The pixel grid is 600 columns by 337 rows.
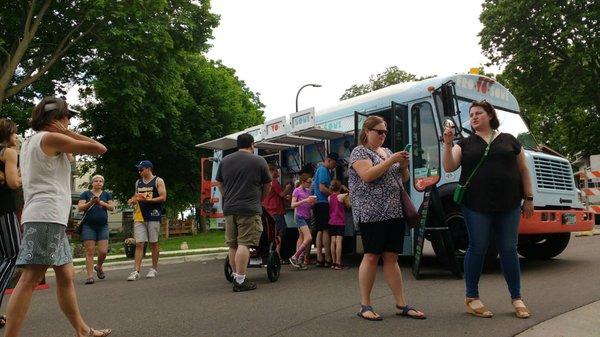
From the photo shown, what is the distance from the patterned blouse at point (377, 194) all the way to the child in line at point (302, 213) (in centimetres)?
400

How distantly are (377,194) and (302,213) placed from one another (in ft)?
14.6

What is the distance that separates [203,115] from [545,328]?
26.6 meters

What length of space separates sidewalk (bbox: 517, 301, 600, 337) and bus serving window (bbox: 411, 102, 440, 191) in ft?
11.1

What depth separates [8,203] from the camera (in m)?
4.91

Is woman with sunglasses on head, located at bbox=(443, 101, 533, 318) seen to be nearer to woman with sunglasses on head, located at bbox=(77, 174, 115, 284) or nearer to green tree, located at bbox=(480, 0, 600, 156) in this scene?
woman with sunglasses on head, located at bbox=(77, 174, 115, 284)

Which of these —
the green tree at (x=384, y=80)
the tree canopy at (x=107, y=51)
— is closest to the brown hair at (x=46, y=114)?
the tree canopy at (x=107, y=51)

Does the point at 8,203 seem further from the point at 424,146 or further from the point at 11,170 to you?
the point at 424,146

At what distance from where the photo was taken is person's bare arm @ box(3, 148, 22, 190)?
472cm

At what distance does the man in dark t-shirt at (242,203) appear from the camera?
6.55 meters

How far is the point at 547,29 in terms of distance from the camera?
23250 mm

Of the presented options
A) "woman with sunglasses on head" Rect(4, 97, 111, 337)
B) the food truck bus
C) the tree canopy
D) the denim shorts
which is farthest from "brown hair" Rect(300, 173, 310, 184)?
the tree canopy

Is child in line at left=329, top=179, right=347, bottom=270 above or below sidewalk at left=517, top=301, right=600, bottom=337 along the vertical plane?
above

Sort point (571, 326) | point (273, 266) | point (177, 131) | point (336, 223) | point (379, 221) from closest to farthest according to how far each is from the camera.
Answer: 1. point (571, 326)
2. point (379, 221)
3. point (273, 266)
4. point (336, 223)
5. point (177, 131)

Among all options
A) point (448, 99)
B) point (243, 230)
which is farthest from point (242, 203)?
point (448, 99)
